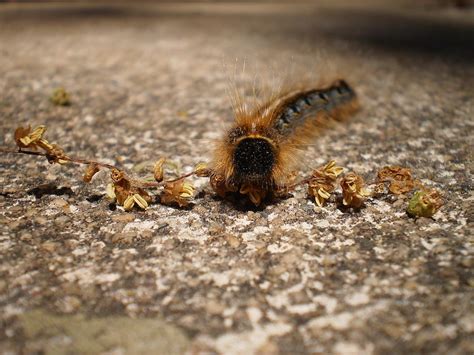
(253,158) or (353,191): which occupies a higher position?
(253,158)

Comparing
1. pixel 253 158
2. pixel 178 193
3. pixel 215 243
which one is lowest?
pixel 215 243

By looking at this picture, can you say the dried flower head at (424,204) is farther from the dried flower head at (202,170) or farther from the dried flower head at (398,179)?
the dried flower head at (202,170)

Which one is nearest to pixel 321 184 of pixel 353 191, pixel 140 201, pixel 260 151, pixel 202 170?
pixel 353 191

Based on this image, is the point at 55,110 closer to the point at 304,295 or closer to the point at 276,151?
the point at 276,151

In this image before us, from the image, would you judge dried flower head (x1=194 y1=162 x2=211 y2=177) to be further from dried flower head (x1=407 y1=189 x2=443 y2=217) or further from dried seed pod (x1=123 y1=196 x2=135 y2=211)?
dried flower head (x1=407 y1=189 x2=443 y2=217)

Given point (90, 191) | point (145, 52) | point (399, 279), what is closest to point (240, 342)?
point (399, 279)

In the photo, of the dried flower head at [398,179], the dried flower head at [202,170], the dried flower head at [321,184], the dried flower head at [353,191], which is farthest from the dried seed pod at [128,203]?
the dried flower head at [398,179]

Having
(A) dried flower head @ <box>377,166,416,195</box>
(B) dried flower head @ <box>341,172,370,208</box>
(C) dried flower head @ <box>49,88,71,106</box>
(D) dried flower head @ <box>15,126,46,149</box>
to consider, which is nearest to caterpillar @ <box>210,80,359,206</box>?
(B) dried flower head @ <box>341,172,370,208</box>

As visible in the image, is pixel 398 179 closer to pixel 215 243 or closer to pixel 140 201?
pixel 215 243
